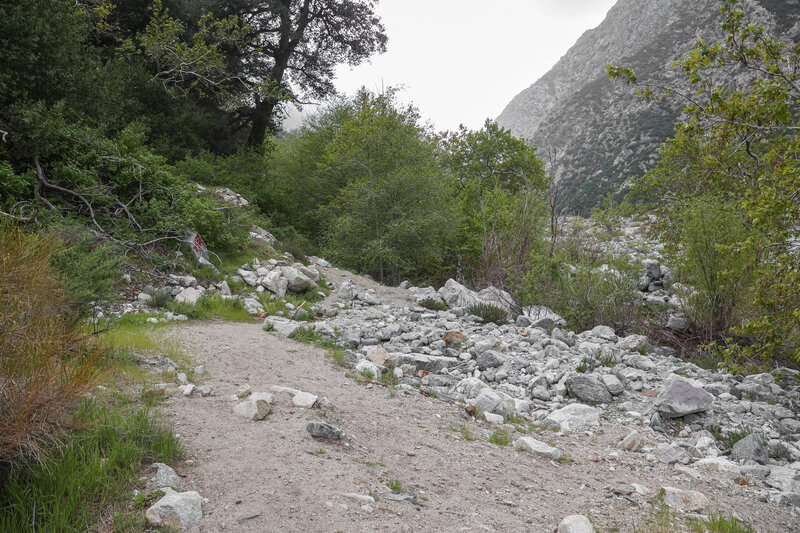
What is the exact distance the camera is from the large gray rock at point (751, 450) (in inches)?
163

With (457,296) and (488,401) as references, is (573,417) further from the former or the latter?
(457,296)

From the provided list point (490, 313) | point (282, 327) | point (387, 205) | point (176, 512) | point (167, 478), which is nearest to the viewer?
point (176, 512)

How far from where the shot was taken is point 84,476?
7.80 feet

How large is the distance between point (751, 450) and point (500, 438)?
232 cm

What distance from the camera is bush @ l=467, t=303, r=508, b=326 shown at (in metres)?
9.53

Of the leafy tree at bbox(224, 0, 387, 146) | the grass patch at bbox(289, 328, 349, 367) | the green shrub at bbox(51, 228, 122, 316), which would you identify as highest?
the leafy tree at bbox(224, 0, 387, 146)

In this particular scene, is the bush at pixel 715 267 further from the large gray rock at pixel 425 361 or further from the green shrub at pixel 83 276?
the green shrub at pixel 83 276

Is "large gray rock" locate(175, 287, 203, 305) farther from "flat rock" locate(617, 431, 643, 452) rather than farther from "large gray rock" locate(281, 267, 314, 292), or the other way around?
"flat rock" locate(617, 431, 643, 452)

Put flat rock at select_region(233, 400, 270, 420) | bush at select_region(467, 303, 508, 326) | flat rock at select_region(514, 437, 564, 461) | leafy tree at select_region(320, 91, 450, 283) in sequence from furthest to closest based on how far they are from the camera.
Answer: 1. leafy tree at select_region(320, 91, 450, 283)
2. bush at select_region(467, 303, 508, 326)
3. flat rock at select_region(514, 437, 564, 461)
4. flat rock at select_region(233, 400, 270, 420)

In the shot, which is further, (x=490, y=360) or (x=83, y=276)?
(x=490, y=360)

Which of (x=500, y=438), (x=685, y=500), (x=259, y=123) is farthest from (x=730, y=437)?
(x=259, y=123)

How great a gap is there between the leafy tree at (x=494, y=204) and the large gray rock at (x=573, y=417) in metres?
6.31

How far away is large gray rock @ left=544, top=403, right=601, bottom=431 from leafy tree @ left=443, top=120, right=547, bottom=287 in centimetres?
631

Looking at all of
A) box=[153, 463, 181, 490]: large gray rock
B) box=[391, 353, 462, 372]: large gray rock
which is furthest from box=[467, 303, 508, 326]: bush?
box=[153, 463, 181, 490]: large gray rock
